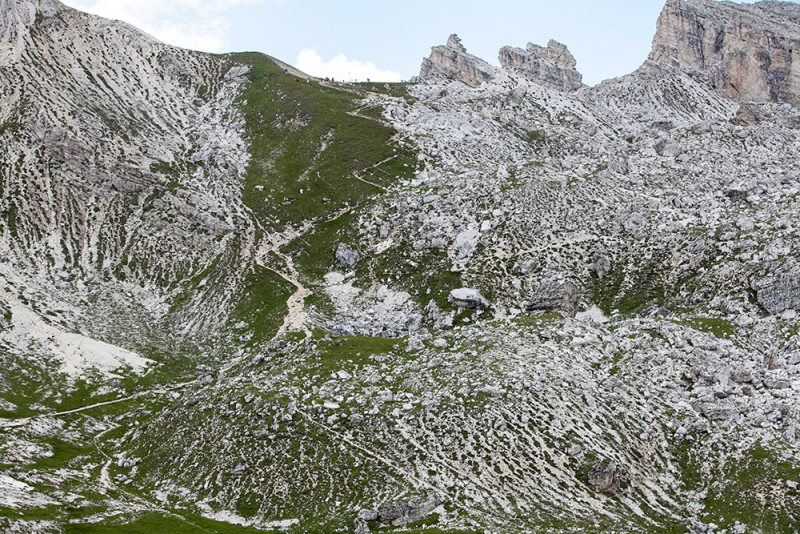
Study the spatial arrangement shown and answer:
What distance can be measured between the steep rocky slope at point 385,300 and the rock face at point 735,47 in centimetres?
917

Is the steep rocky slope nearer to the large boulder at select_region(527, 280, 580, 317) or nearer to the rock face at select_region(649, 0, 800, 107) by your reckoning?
the large boulder at select_region(527, 280, 580, 317)

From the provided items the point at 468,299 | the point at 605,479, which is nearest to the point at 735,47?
the point at 468,299

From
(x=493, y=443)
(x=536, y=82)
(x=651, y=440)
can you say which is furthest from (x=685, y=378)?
(x=536, y=82)

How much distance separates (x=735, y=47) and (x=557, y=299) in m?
143

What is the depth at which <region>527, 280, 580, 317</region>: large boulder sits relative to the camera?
71.9 metres

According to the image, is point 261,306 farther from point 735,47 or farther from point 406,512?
point 735,47

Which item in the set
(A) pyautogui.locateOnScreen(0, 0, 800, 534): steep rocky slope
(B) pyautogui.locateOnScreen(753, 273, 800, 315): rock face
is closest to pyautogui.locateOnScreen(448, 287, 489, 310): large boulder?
(A) pyautogui.locateOnScreen(0, 0, 800, 534): steep rocky slope

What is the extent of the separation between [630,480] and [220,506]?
1289 inches

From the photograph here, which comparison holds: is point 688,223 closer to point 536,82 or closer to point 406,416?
point 406,416

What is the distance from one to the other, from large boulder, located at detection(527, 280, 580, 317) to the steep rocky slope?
1.17 ft

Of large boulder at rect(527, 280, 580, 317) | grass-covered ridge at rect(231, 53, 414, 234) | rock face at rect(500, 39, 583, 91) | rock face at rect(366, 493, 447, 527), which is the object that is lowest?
rock face at rect(366, 493, 447, 527)

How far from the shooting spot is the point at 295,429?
167 feet

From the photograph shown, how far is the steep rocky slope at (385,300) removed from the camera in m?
44.9

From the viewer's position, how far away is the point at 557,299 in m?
72.1
